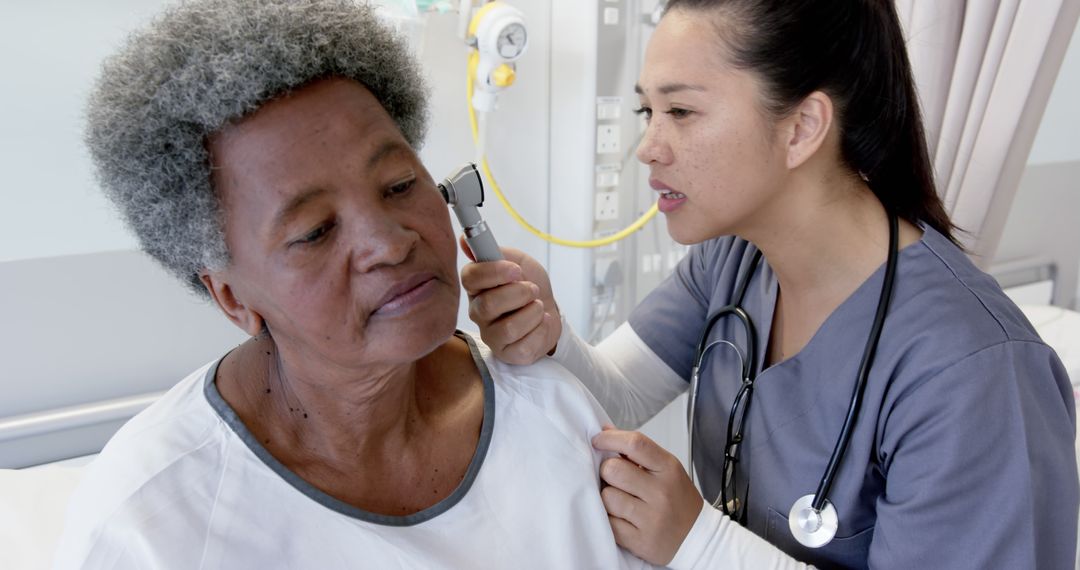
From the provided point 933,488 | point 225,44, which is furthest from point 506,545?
point 225,44

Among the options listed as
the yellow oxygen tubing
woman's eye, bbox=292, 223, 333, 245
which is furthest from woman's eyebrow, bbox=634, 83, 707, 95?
the yellow oxygen tubing

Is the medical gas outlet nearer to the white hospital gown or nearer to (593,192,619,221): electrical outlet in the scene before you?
(593,192,619,221): electrical outlet

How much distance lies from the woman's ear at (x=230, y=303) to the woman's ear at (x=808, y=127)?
29.9 inches

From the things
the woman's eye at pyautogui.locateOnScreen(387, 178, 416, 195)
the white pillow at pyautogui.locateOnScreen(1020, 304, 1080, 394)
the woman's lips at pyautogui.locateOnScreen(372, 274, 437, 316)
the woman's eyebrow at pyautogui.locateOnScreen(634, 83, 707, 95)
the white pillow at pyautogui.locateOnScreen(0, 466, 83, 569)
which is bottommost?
the white pillow at pyautogui.locateOnScreen(1020, 304, 1080, 394)

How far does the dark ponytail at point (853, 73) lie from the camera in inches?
42.7

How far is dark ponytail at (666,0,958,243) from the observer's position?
3.56 ft

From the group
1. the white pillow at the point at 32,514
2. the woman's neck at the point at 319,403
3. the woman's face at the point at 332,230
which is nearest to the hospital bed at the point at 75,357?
the white pillow at the point at 32,514

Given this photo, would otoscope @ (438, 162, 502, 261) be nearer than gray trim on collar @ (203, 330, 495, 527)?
No

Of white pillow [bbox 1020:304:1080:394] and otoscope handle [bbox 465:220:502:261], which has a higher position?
otoscope handle [bbox 465:220:502:261]

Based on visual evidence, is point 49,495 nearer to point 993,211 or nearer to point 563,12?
point 563,12

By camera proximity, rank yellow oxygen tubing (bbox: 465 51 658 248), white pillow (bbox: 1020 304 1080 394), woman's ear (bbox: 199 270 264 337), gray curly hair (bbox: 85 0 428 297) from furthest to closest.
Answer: white pillow (bbox: 1020 304 1080 394)
yellow oxygen tubing (bbox: 465 51 658 248)
woman's ear (bbox: 199 270 264 337)
gray curly hair (bbox: 85 0 428 297)

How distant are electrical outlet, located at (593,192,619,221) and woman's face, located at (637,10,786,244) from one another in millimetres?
844

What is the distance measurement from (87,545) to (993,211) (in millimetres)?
1444

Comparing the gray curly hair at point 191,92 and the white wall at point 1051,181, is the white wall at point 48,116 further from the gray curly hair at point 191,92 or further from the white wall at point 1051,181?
the white wall at point 1051,181
